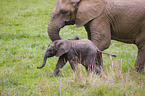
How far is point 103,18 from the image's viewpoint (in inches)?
260

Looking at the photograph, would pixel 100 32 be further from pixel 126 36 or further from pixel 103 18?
pixel 126 36

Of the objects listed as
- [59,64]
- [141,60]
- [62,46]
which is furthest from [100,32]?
[141,60]

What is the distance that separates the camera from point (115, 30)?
271 inches

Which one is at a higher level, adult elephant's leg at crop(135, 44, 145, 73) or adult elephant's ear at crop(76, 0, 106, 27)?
adult elephant's ear at crop(76, 0, 106, 27)

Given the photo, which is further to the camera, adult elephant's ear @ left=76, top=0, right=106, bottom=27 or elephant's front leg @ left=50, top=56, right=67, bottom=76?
adult elephant's ear @ left=76, top=0, right=106, bottom=27

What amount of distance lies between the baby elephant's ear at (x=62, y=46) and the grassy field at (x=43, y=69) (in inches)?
23.0

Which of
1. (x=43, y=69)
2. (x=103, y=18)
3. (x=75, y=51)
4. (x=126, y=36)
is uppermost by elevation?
(x=103, y=18)

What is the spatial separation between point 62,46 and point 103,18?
1.40m

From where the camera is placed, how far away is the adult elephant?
6520mm

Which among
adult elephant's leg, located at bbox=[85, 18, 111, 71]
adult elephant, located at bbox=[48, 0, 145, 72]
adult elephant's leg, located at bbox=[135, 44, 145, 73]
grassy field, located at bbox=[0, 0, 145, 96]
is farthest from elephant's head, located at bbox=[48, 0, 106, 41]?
adult elephant's leg, located at bbox=[135, 44, 145, 73]

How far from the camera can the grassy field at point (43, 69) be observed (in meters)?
5.09

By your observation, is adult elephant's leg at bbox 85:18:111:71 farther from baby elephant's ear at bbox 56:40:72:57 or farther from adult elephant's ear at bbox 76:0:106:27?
baby elephant's ear at bbox 56:40:72:57

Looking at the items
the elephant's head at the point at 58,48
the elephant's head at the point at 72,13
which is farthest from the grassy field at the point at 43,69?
the elephant's head at the point at 72,13

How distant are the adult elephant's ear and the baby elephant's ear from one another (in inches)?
32.6
